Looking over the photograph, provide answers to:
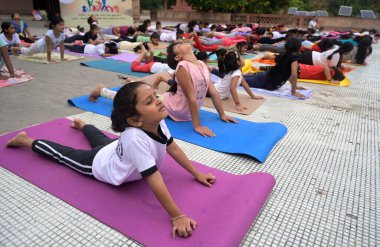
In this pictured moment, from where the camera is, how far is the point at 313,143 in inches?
114

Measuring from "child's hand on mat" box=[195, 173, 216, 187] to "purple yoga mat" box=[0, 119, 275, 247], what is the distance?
3cm

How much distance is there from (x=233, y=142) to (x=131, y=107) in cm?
139

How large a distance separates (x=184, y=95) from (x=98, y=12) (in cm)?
1155

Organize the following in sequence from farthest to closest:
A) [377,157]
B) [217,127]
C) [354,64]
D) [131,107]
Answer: [354,64]
[217,127]
[377,157]
[131,107]

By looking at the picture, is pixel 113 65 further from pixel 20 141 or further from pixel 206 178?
pixel 206 178

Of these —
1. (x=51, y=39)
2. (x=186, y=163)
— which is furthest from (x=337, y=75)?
(x=51, y=39)

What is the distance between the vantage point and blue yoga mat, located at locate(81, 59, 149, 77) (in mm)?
5477

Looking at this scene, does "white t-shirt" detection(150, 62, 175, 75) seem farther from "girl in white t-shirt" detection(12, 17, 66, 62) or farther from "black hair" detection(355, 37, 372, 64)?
"black hair" detection(355, 37, 372, 64)

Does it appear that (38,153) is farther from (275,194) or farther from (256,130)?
(256,130)

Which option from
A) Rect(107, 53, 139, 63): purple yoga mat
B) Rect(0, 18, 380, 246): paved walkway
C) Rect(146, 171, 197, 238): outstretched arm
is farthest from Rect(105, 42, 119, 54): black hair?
Rect(146, 171, 197, 238): outstretched arm

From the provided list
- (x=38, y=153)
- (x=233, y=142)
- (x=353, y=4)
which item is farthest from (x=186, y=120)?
(x=353, y=4)

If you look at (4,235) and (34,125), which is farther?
(34,125)

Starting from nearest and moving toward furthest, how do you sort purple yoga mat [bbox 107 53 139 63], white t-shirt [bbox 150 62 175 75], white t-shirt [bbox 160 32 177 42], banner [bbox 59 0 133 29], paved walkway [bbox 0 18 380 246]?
1. paved walkway [bbox 0 18 380 246]
2. white t-shirt [bbox 150 62 175 75]
3. purple yoga mat [bbox 107 53 139 63]
4. white t-shirt [bbox 160 32 177 42]
5. banner [bbox 59 0 133 29]

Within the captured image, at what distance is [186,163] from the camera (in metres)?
1.95
